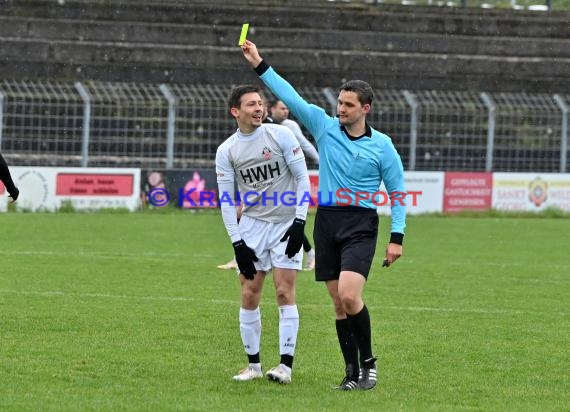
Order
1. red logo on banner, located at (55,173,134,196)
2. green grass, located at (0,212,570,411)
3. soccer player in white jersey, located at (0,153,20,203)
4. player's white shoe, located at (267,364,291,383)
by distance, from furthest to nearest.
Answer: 1. red logo on banner, located at (55,173,134,196)
2. soccer player in white jersey, located at (0,153,20,203)
3. player's white shoe, located at (267,364,291,383)
4. green grass, located at (0,212,570,411)

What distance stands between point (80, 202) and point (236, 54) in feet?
25.2

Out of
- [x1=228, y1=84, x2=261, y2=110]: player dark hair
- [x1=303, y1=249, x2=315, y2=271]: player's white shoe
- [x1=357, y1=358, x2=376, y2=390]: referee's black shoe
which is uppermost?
[x1=228, y1=84, x2=261, y2=110]: player dark hair

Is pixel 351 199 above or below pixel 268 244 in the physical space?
above

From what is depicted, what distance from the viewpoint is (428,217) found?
2578 cm

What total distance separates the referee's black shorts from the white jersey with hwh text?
34 cm

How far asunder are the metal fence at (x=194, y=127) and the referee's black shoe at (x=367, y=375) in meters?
17.4

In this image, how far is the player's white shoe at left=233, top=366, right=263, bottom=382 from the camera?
8.10 meters

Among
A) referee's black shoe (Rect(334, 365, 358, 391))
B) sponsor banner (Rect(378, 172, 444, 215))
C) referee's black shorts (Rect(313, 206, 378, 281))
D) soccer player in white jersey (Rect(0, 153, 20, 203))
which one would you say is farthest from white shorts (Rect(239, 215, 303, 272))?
sponsor banner (Rect(378, 172, 444, 215))

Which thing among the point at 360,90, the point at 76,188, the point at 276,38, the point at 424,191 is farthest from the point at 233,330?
the point at 276,38

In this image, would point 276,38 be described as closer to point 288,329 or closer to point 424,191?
point 424,191

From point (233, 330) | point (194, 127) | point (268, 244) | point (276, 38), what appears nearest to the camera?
point (268, 244)

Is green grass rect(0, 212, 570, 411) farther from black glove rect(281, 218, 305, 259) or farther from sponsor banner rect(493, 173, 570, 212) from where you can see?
sponsor banner rect(493, 173, 570, 212)

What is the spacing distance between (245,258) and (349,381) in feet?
3.47

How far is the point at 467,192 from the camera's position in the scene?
26406 mm
